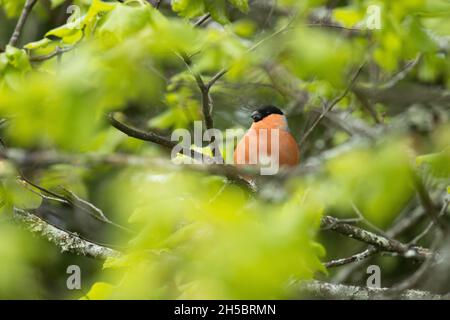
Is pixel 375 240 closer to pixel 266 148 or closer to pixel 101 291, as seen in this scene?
pixel 266 148

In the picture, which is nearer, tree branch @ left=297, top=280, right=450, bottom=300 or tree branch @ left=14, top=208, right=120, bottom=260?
tree branch @ left=297, top=280, right=450, bottom=300

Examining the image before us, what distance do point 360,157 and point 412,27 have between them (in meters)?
1.51

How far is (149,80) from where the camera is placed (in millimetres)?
2045

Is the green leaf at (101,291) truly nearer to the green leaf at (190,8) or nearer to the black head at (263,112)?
the green leaf at (190,8)

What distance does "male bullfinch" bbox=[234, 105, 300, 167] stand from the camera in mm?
4867

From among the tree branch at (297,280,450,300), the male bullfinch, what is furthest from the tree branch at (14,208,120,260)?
the male bullfinch

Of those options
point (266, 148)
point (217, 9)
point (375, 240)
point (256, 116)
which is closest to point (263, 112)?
point (256, 116)

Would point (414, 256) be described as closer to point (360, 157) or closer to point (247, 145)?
point (247, 145)

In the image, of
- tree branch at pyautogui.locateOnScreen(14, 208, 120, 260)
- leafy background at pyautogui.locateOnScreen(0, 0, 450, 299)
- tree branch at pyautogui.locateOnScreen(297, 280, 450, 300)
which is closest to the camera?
leafy background at pyautogui.locateOnScreen(0, 0, 450, 299)

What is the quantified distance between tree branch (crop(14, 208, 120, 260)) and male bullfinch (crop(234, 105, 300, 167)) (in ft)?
4.33

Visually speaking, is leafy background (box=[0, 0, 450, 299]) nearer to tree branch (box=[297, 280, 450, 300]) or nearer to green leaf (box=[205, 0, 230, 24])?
green leaf (box=[205, 0, 230, 24])

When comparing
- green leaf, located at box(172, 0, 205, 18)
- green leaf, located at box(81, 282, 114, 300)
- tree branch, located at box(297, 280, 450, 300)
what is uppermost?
green leaf, located at box(172, 0, 205, 18)

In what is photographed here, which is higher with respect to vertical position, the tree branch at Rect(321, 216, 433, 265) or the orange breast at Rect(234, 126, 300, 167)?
the orange breast at Rect(234, 126, 300, 167)
